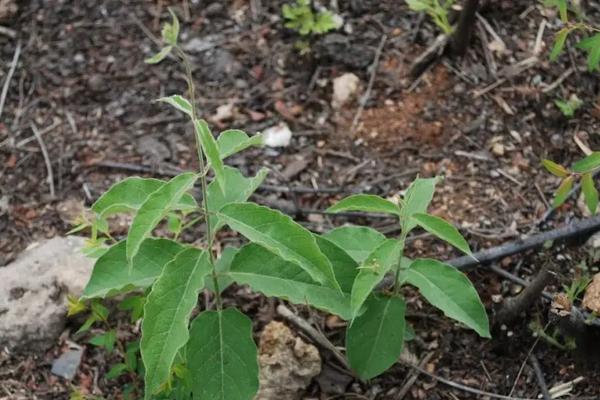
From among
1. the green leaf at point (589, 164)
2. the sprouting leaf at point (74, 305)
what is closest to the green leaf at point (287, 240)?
the sprouting leaf at point (74, 305)

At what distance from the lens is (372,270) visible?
2033 millimetres

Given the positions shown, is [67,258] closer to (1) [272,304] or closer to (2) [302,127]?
(1) [272,304]

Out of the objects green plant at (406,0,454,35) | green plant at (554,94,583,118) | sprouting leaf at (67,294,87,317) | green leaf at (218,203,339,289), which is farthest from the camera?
green plant at (406,0,454,35)

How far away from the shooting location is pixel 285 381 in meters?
2.47

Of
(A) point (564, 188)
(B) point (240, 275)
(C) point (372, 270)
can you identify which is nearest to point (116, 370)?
(B) point (240, 275)

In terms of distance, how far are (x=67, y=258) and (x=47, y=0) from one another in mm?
1704

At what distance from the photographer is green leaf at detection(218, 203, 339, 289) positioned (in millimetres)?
1872

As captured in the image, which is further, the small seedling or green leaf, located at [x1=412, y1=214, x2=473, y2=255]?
the small seedling

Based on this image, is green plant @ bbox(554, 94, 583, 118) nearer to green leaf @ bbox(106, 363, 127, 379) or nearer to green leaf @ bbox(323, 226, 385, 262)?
green leaf @ bbox(323, 226, 385, 262)

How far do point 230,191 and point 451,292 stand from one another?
0.71 meters

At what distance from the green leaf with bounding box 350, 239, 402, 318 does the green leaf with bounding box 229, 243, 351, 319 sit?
0.12m

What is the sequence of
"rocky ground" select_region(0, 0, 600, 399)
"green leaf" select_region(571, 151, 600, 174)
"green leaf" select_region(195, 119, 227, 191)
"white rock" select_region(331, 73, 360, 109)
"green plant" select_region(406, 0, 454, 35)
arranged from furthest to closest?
"white rock" select_region(331, 73, 360, 109)
"green plant" select_region(406, 0, 454, 35)
"rocky ground" select_region(0, 0, 600, 399)
"green leaf" select_region(571, 151, 600, 174)
"green leaf" select_region(195, 119, 227, 191)

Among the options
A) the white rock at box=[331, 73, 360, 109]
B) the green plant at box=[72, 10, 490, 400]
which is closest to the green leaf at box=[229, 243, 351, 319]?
the green plant at box=[72, 10, 490, 400]

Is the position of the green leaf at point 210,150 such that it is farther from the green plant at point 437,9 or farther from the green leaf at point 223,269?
the green plant at point 437,9
